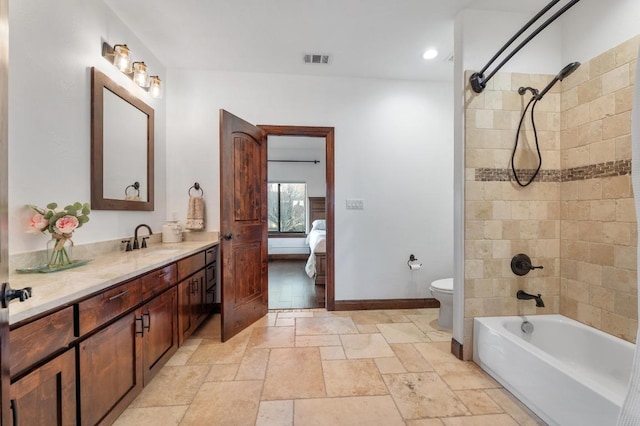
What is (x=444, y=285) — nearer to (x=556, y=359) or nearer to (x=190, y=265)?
(x=556, y=359)

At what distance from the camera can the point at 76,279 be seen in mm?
1227

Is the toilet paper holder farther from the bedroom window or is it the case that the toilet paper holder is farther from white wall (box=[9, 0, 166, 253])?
the bedroom window

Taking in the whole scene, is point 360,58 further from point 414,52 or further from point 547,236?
point 547,236

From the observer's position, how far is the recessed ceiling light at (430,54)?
2496 millimetres

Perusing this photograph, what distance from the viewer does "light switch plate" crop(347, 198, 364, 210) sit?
9.73 ft

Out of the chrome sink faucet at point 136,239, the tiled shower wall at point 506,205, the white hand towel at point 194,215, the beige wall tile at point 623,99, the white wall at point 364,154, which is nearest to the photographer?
the beige wall tile at point 623,99

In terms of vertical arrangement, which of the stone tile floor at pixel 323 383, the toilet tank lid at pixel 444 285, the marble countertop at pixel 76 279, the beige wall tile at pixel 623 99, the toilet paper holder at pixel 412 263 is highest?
the beige wall tile at pixel 623 99

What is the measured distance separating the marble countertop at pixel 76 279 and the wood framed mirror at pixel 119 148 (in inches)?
20.6

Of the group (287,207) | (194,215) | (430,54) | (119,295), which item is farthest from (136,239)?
(287,207)

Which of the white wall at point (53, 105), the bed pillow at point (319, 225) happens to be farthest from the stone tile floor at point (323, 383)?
the bed pillow at point (319, 225)

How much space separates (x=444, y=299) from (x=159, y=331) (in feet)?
7.71

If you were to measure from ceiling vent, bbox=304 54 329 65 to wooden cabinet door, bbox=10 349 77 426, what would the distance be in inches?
109

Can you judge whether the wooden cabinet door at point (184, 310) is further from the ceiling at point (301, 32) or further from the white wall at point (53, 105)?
the ceiling at point (301, 32)

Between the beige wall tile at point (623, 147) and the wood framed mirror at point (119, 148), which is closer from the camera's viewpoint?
the beige wall tile at point (623, 147)
